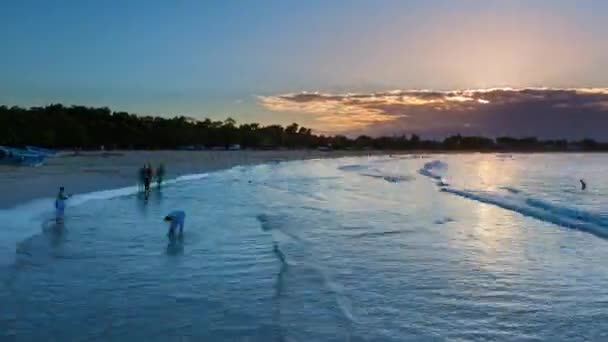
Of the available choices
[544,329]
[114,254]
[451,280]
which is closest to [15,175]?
[114,254]

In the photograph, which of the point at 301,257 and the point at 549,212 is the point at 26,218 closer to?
the point at 301,257

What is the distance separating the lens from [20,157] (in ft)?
156

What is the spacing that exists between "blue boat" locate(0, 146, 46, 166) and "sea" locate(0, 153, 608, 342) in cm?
2864

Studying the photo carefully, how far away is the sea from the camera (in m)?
7.55

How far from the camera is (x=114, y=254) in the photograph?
12.4 meters

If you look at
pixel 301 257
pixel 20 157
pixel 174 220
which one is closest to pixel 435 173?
pixel 20 157

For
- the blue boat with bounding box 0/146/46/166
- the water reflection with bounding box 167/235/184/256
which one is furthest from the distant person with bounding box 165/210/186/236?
the blue boat with bounding box 0/146/46/166

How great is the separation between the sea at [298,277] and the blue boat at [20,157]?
94.0 ft

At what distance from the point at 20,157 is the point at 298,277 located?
43.1 metres

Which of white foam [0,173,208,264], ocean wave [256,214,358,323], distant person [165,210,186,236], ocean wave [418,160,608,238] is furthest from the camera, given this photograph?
ocean wave [418,160,608,238]

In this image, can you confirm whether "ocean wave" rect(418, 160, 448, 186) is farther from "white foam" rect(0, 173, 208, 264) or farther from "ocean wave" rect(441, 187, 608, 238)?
"white foam" rect(0, 173, 208, 264)

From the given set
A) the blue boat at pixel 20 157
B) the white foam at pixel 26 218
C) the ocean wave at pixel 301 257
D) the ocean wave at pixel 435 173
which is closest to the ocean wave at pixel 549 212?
the ocean wave at pixel 301 257

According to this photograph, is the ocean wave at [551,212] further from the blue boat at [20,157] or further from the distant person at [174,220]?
the blue boat at [20,157]

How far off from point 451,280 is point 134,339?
5812mm
